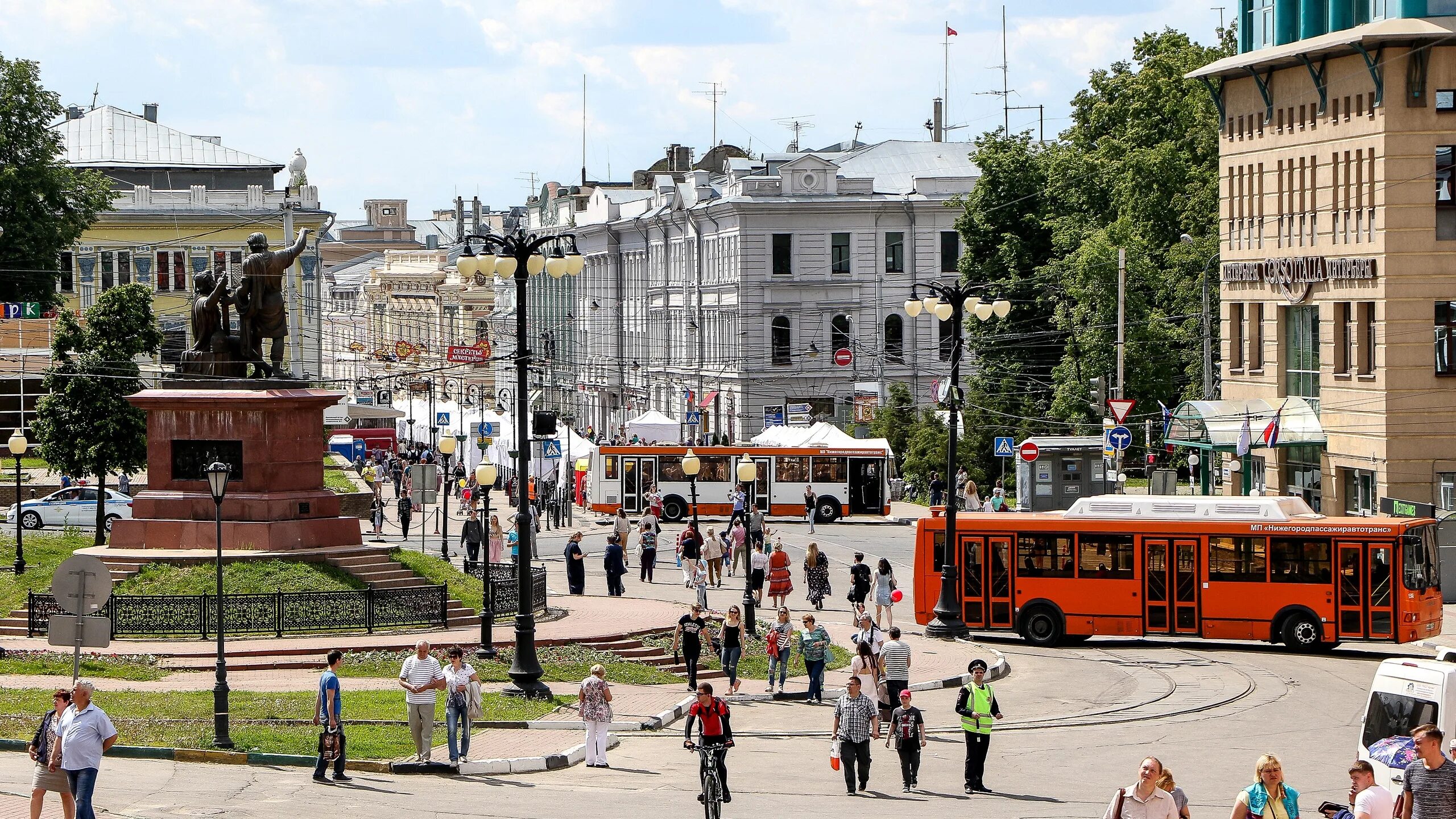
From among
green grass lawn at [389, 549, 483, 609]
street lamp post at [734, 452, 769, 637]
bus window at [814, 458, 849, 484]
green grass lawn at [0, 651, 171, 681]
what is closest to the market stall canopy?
bus window at [814, 458, 849, 484]

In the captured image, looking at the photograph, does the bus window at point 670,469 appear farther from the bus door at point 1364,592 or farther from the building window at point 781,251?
the bus door at point 1364,592

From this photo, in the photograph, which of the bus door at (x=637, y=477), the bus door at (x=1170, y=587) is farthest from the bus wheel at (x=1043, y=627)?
the bus door at (x=637, y=477)

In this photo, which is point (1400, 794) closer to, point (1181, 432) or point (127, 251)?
point (1181, 432)

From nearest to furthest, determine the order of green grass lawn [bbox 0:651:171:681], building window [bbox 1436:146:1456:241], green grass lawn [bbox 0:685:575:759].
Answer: green grass lawn [bbox 0:685:575:759] → green grass lawn [bbox 0:651:171:681] → building window [bbox 1436:146:1456:241]

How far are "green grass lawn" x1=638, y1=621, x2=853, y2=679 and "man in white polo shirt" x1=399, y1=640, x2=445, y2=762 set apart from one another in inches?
338

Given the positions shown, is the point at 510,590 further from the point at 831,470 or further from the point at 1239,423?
the point at 831,470

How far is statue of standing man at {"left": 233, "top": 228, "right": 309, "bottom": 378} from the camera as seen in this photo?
33.8 m

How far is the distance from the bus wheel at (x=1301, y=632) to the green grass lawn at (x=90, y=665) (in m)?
17.7

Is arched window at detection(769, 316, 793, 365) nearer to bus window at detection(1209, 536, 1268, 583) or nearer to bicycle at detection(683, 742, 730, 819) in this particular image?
bus window at detection(1209, 536, 1268, 583)

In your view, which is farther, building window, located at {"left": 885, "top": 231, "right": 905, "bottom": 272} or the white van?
building window, located at {"left": 885, "top": 231, "right": 905, "bottom": 272}

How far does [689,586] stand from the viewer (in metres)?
43.1

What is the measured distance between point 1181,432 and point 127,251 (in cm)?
5211

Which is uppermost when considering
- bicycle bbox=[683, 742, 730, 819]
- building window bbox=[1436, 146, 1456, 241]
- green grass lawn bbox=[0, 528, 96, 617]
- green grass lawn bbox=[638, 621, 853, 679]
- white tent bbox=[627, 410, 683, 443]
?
building window bbox=[1436, 146, 1456, 241]

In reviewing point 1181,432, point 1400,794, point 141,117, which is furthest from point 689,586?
point 141,117
